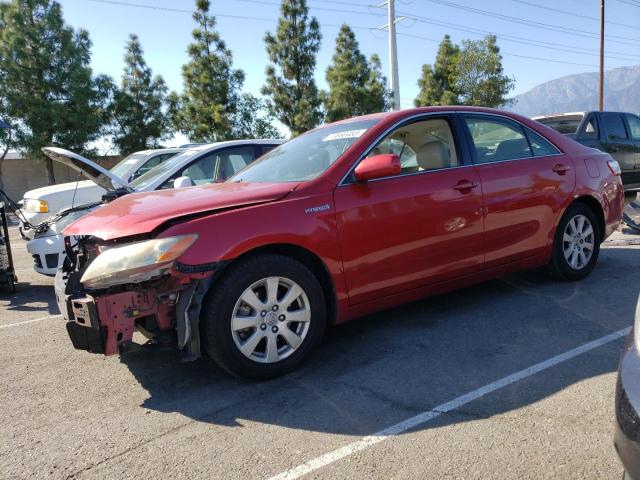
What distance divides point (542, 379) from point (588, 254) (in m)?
2.47

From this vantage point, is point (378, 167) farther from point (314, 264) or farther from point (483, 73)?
point (483, 73)

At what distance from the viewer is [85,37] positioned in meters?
25.9

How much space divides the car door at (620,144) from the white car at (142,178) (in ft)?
23.0

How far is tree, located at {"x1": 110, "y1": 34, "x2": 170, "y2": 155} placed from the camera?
27688mm

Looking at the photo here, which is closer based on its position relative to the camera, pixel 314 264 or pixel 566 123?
pixel 314 264

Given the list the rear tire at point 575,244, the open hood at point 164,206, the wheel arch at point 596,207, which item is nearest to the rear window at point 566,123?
the wheel arch at point 596,207

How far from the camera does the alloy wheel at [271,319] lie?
10.4 ft

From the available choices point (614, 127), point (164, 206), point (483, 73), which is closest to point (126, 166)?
point (164, 206)

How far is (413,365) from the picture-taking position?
341cm

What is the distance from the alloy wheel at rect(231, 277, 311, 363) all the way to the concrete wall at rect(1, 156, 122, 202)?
82.0ft

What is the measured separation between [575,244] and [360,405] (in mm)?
3121

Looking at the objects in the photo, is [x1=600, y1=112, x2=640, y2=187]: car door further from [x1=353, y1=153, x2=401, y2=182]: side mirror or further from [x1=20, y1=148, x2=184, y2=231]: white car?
[x1=20, y1=148, x2=184, y2=231]: white car

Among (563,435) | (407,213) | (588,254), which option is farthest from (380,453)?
(588,254)

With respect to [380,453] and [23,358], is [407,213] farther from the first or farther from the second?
[23,358]
